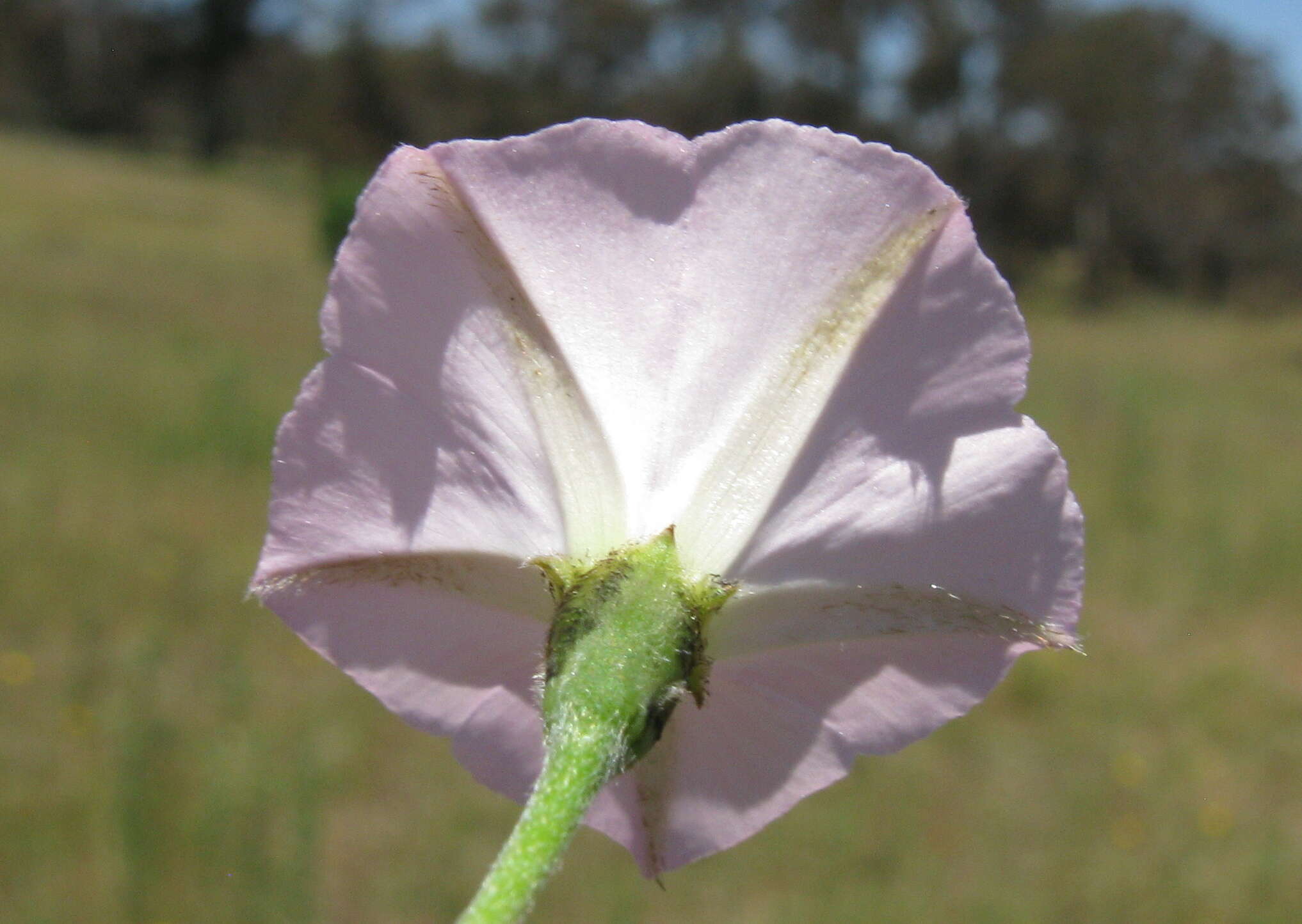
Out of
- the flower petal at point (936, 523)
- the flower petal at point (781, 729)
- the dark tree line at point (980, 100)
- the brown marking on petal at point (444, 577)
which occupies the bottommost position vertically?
the dark tree line at point (980, 100)

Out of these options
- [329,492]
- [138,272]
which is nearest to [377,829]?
[329,492]

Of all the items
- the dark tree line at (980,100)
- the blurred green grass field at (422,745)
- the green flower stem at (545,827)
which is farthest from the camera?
the dark tree line at (980,100)

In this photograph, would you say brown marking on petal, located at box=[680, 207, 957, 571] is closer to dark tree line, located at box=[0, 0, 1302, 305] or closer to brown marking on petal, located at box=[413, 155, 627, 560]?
brown marking on petal, located at box=[413, 155, 627, 560]

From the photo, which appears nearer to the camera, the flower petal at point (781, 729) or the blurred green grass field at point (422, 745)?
the flower petal at point (781, 729)

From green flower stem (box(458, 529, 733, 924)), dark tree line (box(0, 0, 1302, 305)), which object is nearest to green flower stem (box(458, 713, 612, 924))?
green flower stem (box(458, 529, 733, 924))

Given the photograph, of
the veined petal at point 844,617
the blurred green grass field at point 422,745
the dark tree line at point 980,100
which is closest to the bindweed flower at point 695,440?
the veined petal at point 844,617

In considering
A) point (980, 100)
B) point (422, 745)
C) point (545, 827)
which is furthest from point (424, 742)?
point (980, 100)

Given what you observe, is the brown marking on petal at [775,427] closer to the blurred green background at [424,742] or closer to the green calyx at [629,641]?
the green calyx at [629,641]

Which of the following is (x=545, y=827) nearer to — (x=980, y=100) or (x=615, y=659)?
(x=615, y=659)
